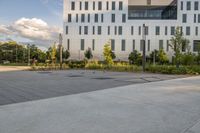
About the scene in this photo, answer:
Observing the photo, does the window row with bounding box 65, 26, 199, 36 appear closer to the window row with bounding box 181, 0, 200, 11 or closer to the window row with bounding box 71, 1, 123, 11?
the window row with bounding box 181, 0, 200, 11

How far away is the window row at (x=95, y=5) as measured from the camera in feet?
234

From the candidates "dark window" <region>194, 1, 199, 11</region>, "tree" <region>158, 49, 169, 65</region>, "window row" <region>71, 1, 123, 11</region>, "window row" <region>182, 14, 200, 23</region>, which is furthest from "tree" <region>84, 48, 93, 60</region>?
"dark window" <region>194, 1, 199, 11</region>

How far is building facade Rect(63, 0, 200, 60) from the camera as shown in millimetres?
69500

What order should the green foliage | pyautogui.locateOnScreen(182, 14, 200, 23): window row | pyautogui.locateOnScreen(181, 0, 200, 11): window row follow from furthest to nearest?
pyautogui.locateOnScreen(182, 14, 200, 23): window row, pyautogui.locateOnScreen(181, 0, 200, 11): window row, the green foliage

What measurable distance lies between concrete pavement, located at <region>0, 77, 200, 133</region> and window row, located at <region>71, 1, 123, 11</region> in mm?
64750

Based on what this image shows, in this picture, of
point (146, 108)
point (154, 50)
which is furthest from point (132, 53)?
point (146, 108)

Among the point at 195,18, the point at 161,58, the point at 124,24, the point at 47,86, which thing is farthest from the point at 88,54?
the point at 47,86

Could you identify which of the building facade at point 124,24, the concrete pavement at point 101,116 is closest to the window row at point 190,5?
the building facade at point 124,24

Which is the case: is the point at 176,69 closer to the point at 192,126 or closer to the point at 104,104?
the point at 104,104

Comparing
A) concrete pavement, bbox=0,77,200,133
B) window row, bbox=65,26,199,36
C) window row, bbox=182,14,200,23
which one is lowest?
concrete pavement, bbox=0,77,200,133

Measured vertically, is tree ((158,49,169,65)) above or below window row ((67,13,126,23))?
below

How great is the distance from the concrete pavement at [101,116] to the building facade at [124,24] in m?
63.0

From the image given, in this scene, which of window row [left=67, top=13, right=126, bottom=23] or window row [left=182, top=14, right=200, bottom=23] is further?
window row [left=67, top=13, right=126, bottom=23]

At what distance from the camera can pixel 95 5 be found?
235ft
